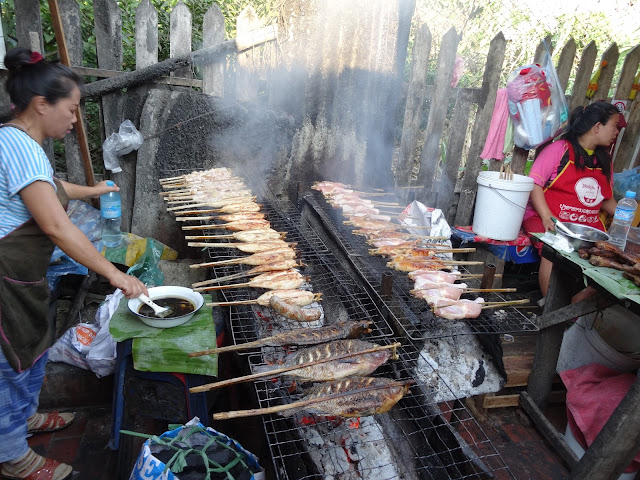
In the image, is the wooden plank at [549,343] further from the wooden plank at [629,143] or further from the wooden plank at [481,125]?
the wooden plank at [629,143]

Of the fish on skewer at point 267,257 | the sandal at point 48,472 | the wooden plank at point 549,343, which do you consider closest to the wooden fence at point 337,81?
the fish on skewer at point 267,257

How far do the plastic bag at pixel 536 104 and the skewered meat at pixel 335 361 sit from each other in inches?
215

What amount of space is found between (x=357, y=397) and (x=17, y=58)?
10.4ft

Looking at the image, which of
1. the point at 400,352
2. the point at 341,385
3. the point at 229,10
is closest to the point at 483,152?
the point at 400,352

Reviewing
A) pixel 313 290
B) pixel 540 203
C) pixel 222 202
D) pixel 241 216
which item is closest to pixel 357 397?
pixel 313 290

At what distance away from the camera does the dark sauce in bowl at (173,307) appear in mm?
3225

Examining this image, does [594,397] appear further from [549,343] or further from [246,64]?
[246,64]

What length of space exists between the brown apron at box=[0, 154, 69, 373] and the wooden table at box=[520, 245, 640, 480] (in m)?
4.42

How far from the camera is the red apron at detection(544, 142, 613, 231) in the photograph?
243 inches

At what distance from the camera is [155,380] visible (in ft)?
10.7

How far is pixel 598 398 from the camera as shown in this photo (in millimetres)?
4027

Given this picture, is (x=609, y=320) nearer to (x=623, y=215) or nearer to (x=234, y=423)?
(x=623, y=215)

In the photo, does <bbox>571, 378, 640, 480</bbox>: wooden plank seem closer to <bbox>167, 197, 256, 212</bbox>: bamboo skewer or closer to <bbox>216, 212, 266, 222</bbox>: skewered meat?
<bbox>216, 212, 266, 222</bbox>: skewered meat

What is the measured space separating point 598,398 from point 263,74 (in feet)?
22.0
